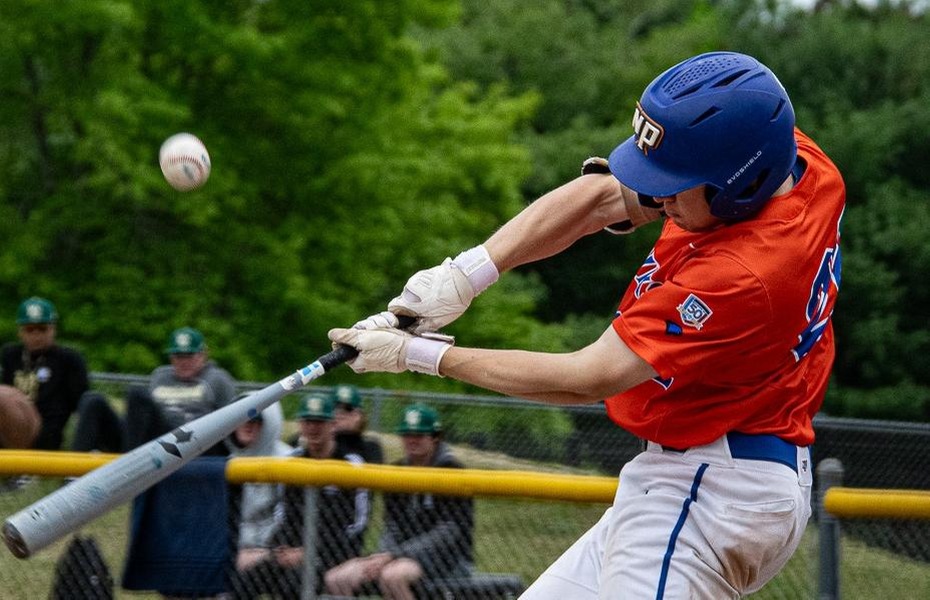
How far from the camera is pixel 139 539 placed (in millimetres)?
5492

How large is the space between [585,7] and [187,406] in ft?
118

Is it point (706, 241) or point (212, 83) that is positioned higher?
point (706, 241)

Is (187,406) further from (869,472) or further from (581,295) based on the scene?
(581,295)

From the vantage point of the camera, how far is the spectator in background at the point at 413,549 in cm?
553

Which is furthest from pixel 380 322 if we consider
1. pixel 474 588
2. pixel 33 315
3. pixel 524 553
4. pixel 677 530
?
pixel 33 315

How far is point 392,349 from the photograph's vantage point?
383 cm

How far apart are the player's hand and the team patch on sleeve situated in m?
0.69

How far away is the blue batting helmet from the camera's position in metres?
3.55

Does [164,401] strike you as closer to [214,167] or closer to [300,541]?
[300,541]

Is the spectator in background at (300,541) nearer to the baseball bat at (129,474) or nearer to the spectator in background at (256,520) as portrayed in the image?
the spectator in background at (256,520)

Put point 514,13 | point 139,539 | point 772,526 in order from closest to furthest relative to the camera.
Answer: point 772,526 → point 139,539 → point 514,13

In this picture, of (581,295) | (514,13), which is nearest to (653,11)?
(514,13)

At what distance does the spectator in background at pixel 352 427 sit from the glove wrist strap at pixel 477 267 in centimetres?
348

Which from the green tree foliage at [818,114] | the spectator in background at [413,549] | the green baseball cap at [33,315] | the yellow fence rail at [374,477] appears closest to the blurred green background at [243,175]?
the green tree foliage at [818,114]
